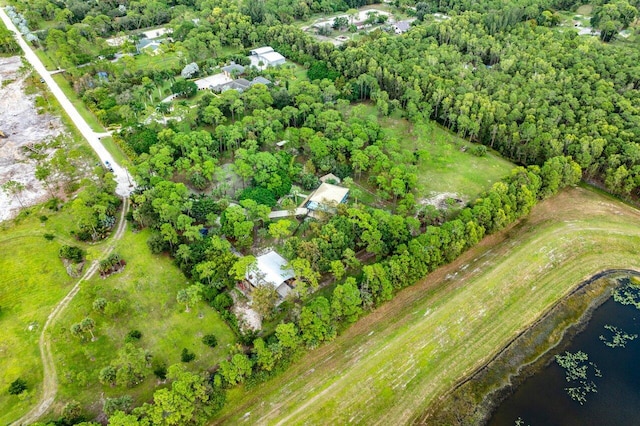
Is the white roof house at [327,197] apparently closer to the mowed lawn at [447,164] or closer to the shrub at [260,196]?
the shrub at [260,196]

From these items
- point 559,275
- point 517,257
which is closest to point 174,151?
point 517,257

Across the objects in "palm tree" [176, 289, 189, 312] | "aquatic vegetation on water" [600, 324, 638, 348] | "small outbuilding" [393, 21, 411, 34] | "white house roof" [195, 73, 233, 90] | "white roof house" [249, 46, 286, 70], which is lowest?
"aquatic vegetation on water" [600, 324, 638, 348]

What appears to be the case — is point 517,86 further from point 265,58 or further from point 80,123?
point 80,123

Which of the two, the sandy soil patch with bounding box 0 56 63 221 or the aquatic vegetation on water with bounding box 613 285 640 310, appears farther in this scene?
the sandy soil patch with bounding box 0 56 63 221

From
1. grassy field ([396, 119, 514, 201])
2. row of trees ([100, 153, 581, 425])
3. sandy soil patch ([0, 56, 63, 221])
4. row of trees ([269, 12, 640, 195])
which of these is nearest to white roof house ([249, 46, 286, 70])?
row of trees ([269, 12, 640, 195])

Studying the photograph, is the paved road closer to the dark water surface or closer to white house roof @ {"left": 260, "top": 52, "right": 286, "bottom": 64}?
white house roof @ {"left": 260, "top": 52, "right": 286, "bottom": 64}

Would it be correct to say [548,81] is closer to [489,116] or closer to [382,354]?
[489,116]
